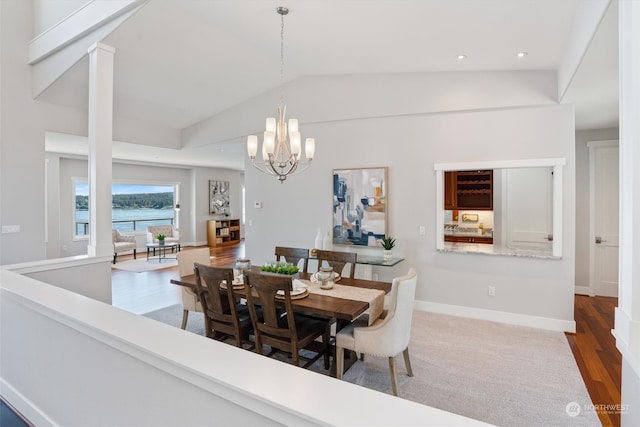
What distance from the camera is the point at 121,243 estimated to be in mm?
8320

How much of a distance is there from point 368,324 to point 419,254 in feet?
6.77

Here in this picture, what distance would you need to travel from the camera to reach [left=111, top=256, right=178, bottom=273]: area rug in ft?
24.2

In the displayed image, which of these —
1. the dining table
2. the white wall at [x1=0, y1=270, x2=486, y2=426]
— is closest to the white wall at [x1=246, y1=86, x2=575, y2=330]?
the dining table

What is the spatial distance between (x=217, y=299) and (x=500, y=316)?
11.0ft

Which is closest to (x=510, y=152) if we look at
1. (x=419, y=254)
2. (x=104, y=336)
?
(x=419, y=254)

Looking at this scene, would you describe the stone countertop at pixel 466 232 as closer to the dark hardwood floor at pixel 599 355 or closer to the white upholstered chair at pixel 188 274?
the dark hardwood floor at pixel 599 355

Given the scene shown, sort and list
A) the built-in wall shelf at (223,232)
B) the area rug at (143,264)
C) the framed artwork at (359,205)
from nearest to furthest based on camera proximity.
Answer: the framed artwork at (359,205) < the area rug at (143,264) < the built-in wall shelf at (223,232)

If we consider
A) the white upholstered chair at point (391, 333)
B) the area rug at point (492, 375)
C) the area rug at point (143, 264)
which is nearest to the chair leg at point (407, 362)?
the area rug at point (492, 375)

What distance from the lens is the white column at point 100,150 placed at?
3.53 m

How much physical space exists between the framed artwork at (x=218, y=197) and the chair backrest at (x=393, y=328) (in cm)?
959

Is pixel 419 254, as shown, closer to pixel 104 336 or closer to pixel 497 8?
pixel 497 8

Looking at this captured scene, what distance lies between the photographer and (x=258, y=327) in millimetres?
2625

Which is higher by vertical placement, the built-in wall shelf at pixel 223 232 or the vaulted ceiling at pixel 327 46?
the vaulted ceiling at pixel 327 46

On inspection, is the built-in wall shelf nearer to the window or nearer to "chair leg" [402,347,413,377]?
the window
